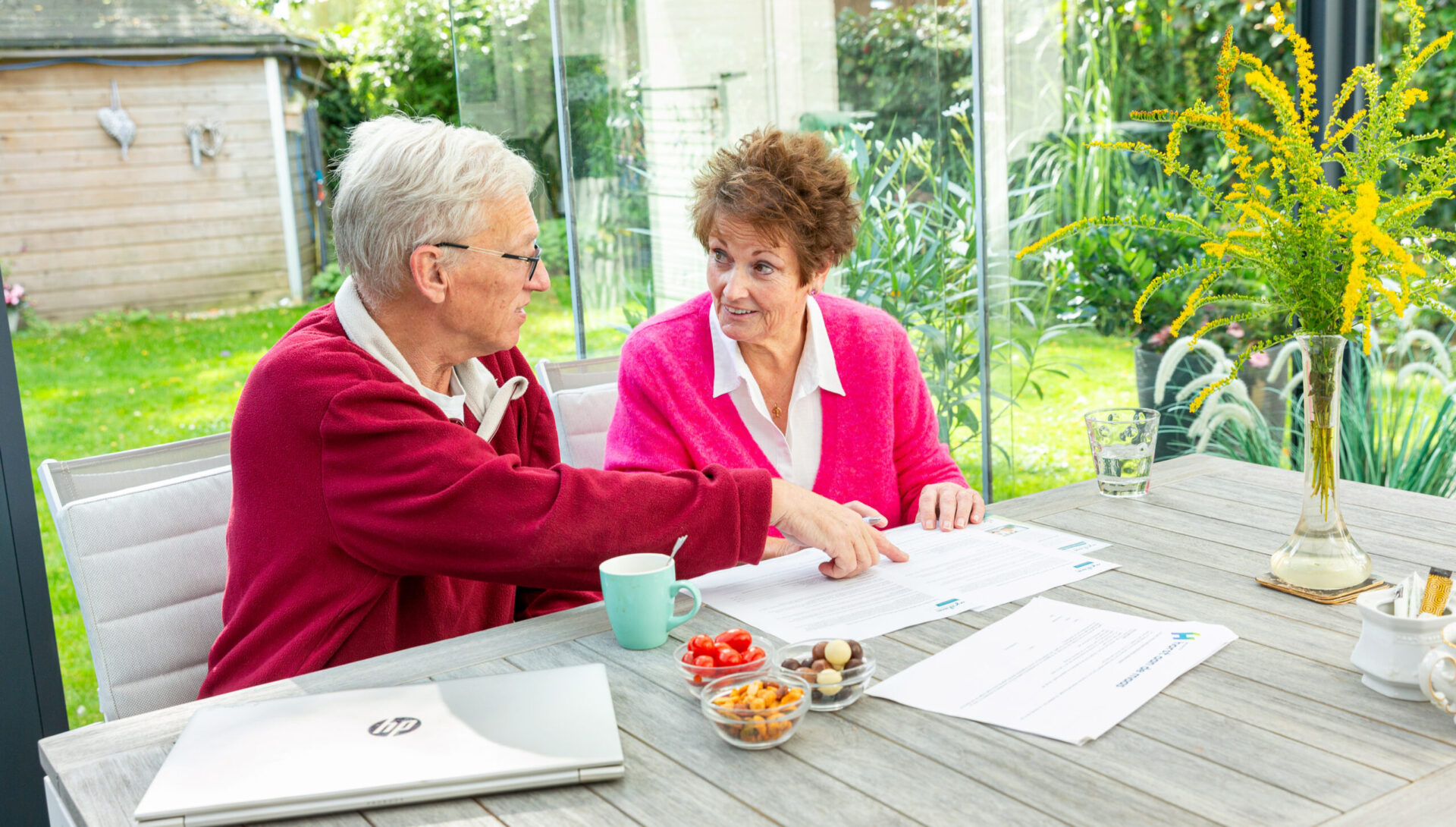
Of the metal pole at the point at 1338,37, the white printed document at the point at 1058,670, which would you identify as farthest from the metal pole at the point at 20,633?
the metal pole at the point at 1338,37

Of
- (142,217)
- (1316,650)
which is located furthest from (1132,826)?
(142,217)

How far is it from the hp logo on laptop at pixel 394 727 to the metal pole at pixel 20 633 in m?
1.34

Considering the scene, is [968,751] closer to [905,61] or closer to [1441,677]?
[1441,677]

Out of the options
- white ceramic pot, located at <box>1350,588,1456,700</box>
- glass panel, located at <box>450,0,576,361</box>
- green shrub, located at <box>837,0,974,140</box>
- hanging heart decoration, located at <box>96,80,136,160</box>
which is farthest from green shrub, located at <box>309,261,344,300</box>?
white ceramic pot, located at <box>1350,588,1456,700</box>

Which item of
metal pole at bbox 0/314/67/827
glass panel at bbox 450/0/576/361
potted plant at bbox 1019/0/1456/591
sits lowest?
metal pole at bbox 0/314/67/827

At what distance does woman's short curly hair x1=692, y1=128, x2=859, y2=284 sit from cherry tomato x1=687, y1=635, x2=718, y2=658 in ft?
3.25

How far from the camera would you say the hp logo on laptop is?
1.06 meters

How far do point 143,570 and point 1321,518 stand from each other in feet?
5.11

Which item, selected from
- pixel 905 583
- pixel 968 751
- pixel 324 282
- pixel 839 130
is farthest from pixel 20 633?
pixel 324 282

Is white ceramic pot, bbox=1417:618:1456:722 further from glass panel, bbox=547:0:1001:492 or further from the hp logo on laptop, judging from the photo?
glass panel, bbox=547:0:1001:492

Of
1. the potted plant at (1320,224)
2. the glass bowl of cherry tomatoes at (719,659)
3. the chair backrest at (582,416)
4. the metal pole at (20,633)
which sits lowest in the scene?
the metal pole at (20,633)

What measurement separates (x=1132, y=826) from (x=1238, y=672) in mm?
370

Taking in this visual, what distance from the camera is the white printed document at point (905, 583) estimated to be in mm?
1370

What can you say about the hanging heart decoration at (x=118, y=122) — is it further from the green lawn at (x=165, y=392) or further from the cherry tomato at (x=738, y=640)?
the cherry tomato at (x=738, y=640)
